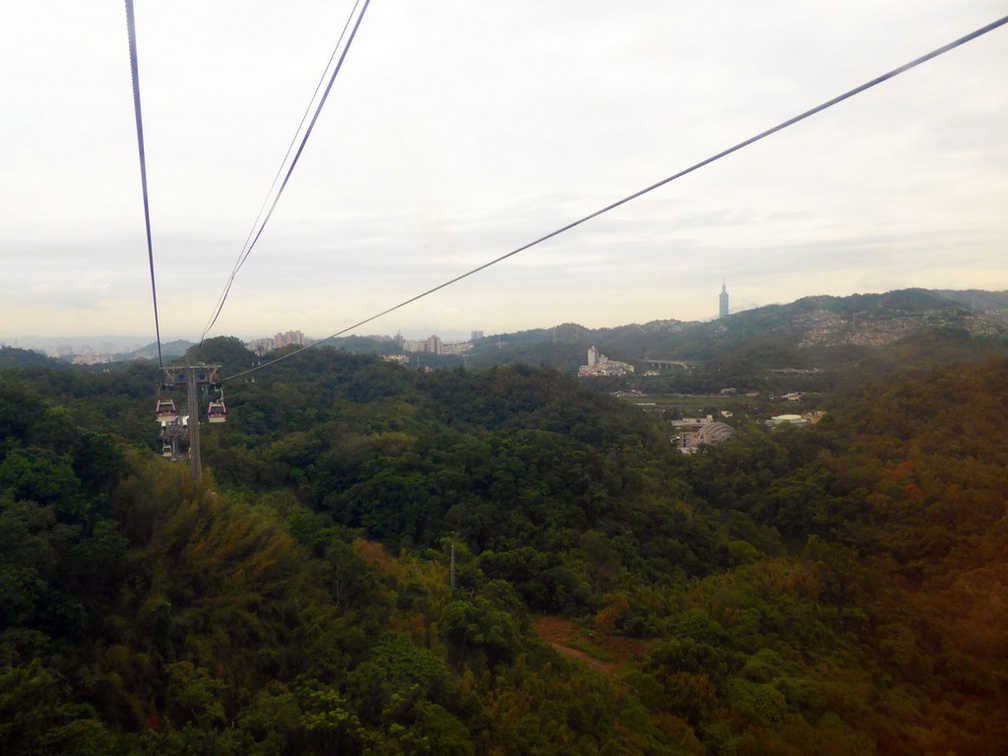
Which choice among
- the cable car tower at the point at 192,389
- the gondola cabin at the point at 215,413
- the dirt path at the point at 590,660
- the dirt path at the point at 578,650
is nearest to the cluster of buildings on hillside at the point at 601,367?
the dirt path at the point at 578,650

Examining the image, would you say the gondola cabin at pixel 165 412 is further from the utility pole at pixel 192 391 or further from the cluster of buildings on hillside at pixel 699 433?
the cluster of buildings on hillside at pixel 699 433

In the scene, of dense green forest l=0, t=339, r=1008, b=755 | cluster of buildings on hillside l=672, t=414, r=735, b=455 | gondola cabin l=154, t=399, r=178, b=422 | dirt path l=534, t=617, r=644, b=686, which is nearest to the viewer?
dense green forest l=0, t=339, r=1008, b=755

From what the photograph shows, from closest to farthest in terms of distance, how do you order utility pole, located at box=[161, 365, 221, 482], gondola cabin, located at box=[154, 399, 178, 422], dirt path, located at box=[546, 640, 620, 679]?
1. dirt path, located at box=[546, 640, 620, 679]
2. utility pole, located at box=[161, 365, 221, 482]
3. gondola cabin, located at box=[154, 399, 178, 422]

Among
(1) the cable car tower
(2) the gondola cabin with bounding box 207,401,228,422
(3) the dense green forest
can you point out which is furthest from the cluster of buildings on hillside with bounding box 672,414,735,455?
(1) the cable car tower

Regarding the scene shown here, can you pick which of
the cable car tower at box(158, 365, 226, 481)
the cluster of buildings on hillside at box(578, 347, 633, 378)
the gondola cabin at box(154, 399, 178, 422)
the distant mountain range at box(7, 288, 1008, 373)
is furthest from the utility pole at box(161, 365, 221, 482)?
the cluster of buildings on hillside at box(578, 347, 633, 378)

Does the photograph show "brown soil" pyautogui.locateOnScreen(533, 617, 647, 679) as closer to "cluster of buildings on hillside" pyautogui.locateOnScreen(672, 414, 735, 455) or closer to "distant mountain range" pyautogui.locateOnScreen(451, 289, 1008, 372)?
"distant mountain range" pyautogui.locateOnScreen(451, 289, 1008, 372)

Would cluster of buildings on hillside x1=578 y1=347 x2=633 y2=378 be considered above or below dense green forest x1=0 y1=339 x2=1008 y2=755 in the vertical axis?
above

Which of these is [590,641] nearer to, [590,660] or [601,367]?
[590,660]

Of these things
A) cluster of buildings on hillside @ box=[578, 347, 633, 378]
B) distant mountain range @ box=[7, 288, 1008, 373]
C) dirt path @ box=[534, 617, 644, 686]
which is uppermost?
distant mountain range @ box=[7, 288, 1008, 373]

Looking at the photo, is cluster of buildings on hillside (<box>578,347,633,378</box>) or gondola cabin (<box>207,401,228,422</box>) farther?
cluster of buildings on hillside (<box>578,347,633,378</box>)
